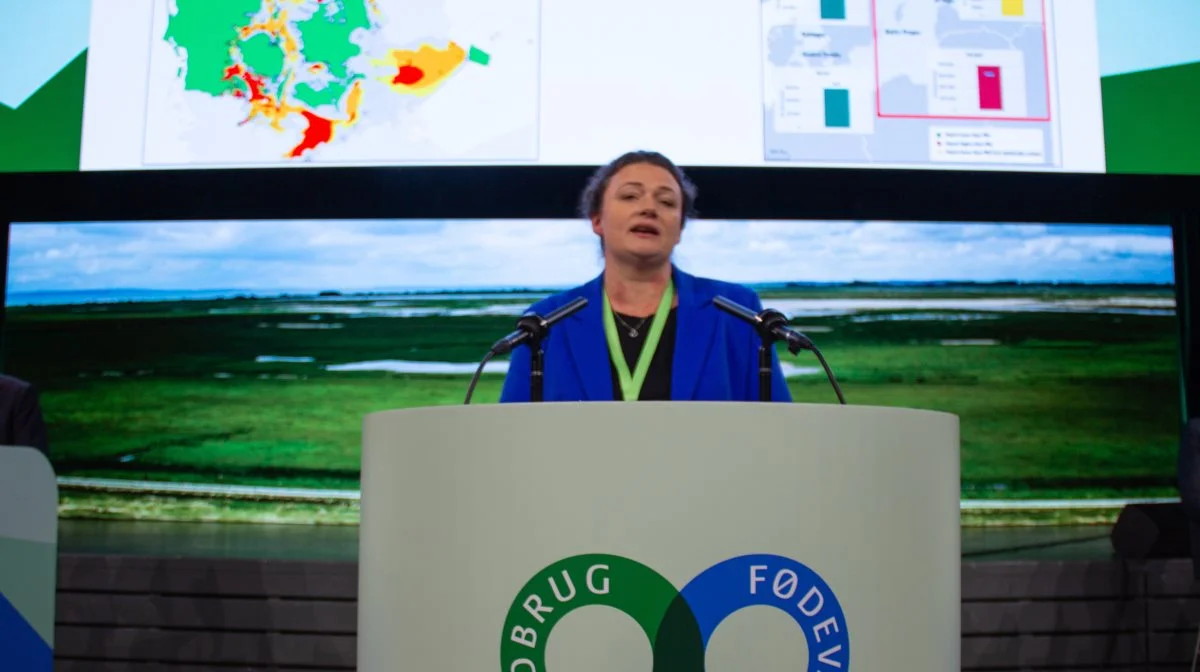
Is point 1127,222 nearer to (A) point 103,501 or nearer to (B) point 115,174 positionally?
(B) point 115,174

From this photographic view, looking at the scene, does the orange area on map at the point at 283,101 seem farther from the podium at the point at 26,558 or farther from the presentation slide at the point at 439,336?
the podium at the point at 26,558

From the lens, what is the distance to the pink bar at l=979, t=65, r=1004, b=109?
353 centimetres

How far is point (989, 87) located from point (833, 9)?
26.4 inches

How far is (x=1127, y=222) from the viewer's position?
429 cm

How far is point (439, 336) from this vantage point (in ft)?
14.3

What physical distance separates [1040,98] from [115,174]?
12.5 feet

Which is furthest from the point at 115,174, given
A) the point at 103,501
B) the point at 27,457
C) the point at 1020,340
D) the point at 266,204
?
the point at 1020,340

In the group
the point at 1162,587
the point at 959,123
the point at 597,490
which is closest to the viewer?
the point at 597,490

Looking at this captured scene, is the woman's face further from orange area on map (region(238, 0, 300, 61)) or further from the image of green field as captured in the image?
the image of green field

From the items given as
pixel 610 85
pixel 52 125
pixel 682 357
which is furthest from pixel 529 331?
pixel 52 125

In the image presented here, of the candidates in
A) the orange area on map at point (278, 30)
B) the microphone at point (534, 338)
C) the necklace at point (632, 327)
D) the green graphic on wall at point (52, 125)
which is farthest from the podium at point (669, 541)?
the green graphic on wall at point (52, 125)

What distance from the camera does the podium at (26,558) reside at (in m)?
1.44

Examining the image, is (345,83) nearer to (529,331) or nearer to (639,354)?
(639,354)

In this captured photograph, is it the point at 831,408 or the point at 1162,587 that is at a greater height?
the point at 831,408
